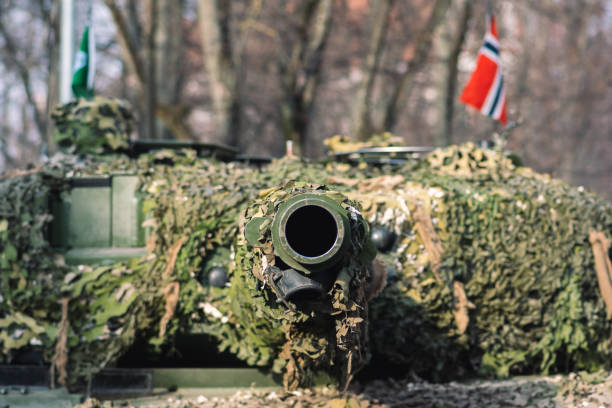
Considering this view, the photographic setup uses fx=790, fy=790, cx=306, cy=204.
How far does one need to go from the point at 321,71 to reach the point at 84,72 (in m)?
6.73

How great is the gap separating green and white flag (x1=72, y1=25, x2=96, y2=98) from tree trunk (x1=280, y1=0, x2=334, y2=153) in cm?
382

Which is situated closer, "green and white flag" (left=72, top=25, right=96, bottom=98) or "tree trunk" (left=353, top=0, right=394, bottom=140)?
"green and white flag" (left=72, top=25, right=96, bottom=98)

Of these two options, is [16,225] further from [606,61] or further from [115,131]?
[606,61]

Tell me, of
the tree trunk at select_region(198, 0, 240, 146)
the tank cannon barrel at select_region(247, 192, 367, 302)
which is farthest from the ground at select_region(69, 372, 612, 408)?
the tree trunk at select_region(198, 0, 240, 146)

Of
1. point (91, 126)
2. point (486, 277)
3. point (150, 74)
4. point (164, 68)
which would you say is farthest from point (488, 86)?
point (164, 68)

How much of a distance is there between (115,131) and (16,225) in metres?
1.14

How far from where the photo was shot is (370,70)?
12.6m

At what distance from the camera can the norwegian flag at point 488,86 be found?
26.2 feet

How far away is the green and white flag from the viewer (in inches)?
319

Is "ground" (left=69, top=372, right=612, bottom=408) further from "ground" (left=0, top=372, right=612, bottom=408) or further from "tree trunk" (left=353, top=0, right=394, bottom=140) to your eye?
"tree trunk" (left=353, top=0, right=394, bottom=140)

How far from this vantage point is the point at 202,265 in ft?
14.9

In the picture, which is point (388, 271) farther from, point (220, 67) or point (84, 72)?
point (220, 67)

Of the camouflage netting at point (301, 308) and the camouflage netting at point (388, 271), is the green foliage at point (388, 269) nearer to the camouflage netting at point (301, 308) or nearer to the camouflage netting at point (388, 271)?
the camouflage netting at point (388, 271)

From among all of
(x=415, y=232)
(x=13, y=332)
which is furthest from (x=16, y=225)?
(x=415, y=232)
